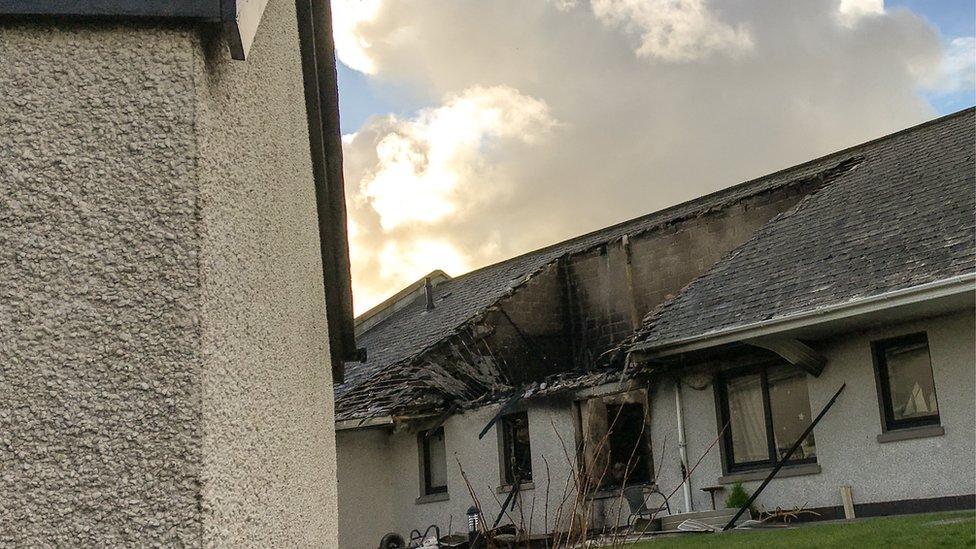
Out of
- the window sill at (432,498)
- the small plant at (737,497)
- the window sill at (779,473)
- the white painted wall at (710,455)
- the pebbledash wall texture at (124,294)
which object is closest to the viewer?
the pebbledash wall texture at (124,294)

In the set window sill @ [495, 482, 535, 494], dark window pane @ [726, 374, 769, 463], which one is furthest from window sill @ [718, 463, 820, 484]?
window sill @ [495, 482, 535, 494]

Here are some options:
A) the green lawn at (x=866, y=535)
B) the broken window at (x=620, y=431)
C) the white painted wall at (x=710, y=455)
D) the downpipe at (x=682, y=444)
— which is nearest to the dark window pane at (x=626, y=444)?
the broken window at (x=620, y=431)

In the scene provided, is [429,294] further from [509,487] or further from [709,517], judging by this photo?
[709,517]

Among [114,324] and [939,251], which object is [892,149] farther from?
[114,324]

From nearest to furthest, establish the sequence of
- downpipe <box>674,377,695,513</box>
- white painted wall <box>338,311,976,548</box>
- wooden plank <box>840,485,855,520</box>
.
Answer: white painted wall <box>338,311,976,548</box> → wooden plank <box>840,485,855,520</box> → downpipe <box>674,377,695,513</box>

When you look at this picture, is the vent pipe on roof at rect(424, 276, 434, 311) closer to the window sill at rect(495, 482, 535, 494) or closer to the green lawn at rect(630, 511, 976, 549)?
the window sill at rect(495, 482, 535, 494)

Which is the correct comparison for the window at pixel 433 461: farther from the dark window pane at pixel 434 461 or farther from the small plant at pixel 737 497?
the small plant at pixel 737 497

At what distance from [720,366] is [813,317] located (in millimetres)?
2298

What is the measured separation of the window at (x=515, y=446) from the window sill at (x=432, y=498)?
1537mm

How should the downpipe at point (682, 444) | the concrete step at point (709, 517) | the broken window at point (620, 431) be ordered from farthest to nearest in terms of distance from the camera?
the broken window at point (620, 431) → the downpipe at point (682, 444) → the concrete step at point (709, 517)

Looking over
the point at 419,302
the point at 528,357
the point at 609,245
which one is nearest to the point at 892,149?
the point at 609,245

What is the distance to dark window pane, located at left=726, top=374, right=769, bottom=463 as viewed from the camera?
1348cm

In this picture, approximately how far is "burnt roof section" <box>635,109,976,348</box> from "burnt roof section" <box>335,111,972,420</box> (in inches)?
17.0

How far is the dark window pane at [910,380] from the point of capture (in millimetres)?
11805
